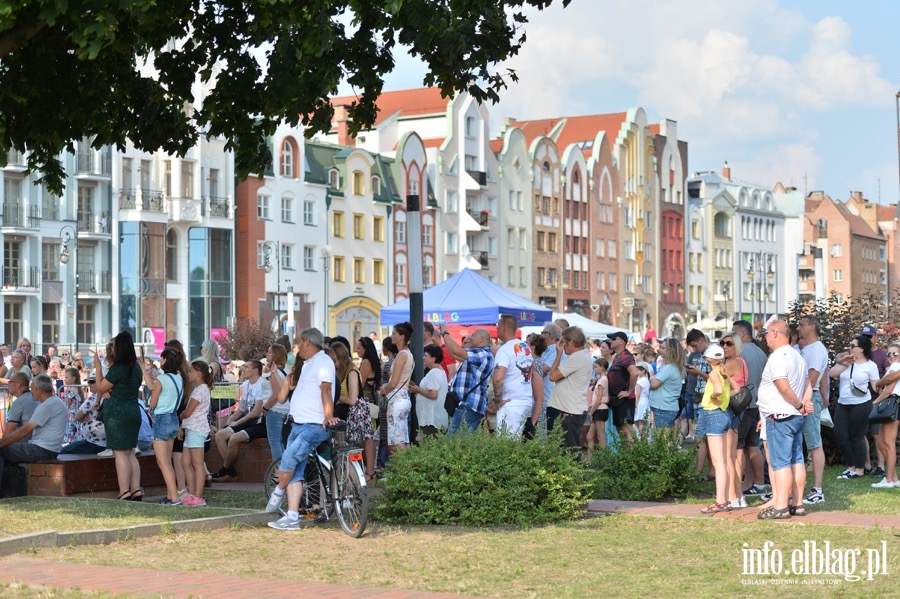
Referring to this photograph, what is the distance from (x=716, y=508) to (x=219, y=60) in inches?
268

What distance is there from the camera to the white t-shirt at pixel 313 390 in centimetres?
1285

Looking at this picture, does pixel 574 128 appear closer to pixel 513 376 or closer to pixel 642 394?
pixel 642 394

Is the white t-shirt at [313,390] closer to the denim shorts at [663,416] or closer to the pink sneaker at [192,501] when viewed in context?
the pink sneaker at [192,501]

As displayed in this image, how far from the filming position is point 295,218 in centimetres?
7006

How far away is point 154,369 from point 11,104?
26.1 feet

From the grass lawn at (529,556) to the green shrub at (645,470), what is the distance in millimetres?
1522

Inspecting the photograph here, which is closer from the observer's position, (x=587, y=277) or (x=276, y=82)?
(x=276, y=82)

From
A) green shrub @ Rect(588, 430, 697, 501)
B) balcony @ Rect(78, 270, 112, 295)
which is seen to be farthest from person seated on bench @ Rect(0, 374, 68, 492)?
balcony @ Rect(78, 270, 112, 295)

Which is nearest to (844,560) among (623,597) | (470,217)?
(623,597)

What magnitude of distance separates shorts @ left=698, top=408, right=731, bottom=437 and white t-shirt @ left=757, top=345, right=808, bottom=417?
0.51 meters

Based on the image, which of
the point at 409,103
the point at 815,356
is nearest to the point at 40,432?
the point at 815,356

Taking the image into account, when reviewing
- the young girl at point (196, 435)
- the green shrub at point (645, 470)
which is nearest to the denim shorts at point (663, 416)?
the green shrub at point (645, 470)

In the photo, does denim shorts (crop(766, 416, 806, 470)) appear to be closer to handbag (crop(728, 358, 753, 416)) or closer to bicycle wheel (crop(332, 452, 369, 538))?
handbag (crop(728, 358, 753, 416))

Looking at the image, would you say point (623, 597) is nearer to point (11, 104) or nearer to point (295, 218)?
point (11, 104)
